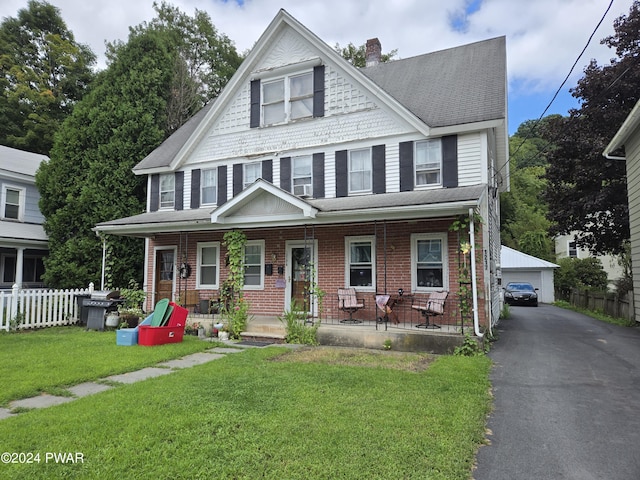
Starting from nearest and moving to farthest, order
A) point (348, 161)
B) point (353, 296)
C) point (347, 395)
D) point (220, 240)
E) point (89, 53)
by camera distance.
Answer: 1. point (347, 395)
2. point (353, 296)
3. point (348, 161)
4. point (220, 240)
5. point (89, 53)

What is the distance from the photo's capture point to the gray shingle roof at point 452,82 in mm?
11094

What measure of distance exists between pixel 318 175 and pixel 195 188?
459cm

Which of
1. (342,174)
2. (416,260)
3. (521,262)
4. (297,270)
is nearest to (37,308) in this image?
(297,270)

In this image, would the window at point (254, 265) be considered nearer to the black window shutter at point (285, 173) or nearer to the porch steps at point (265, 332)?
the black window shutter at point (285, 173)

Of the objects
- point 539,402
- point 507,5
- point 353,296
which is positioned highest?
point 507,5

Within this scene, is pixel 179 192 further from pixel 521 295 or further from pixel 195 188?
pixel 521 295

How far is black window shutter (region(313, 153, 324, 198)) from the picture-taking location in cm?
1251

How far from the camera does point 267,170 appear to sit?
43.5 feet

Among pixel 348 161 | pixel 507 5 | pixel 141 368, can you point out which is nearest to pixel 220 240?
pixel 348 161

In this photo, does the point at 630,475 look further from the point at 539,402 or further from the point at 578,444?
the point at 539,402

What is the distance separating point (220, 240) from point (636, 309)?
1319 cm

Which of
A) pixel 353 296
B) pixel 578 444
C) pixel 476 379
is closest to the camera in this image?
pixel 578 444

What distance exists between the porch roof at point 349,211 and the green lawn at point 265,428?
3948mm

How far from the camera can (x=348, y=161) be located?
12250 millimetres
